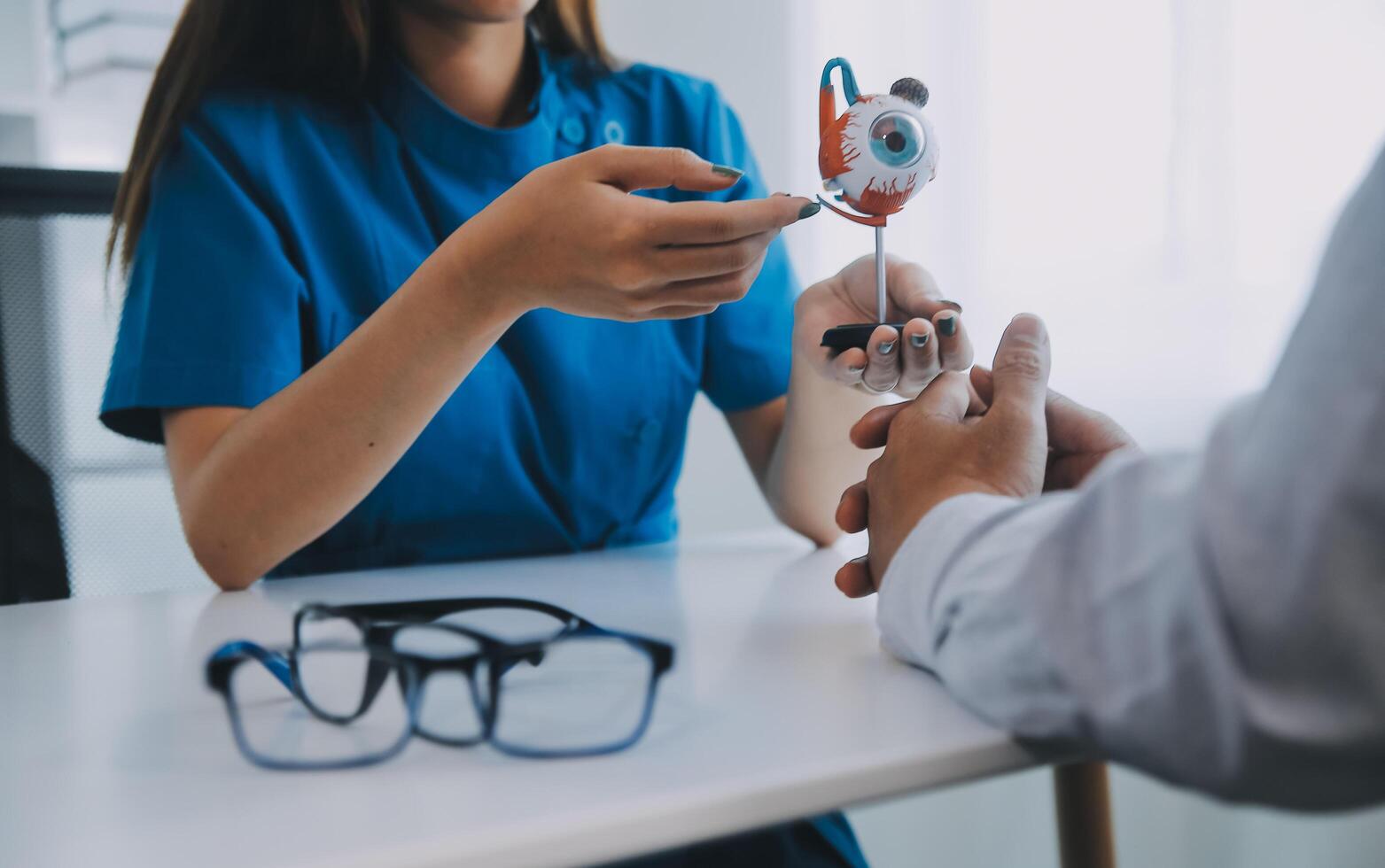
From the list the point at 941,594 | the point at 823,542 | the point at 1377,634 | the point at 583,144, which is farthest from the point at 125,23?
the point at 1377,634

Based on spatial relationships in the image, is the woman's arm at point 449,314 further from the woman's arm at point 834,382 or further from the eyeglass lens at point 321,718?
the eyeglass lens at point 321,718

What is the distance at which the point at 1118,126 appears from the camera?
1.49 metres

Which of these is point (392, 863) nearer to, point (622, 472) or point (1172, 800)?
point (622, 472)

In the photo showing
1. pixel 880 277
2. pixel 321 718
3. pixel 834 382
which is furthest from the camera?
pixel 834 382

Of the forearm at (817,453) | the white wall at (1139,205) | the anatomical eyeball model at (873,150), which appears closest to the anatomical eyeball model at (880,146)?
the anatomical eyeball model at (873,150)

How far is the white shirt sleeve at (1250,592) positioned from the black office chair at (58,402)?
2.52 feet

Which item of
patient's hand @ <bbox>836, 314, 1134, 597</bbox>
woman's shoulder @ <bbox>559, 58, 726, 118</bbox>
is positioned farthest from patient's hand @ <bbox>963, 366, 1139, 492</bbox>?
woman's shoulder @ <bbox>559, 58, 726, 118</bbox>

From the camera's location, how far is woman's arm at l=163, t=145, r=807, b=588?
52 cm

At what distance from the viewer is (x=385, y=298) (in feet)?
2.63

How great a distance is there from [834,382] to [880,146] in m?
0.22

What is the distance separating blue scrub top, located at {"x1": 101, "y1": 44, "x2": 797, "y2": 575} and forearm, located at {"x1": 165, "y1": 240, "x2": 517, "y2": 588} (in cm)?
8

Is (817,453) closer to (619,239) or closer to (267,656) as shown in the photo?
(619,239)

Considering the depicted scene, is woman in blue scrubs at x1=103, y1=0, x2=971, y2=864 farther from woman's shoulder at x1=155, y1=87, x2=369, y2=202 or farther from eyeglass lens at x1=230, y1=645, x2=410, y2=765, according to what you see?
eyeglass lens at x1=230, y1=645, x2=410, y2=765

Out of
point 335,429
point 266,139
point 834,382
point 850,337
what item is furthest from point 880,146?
point 266,139
